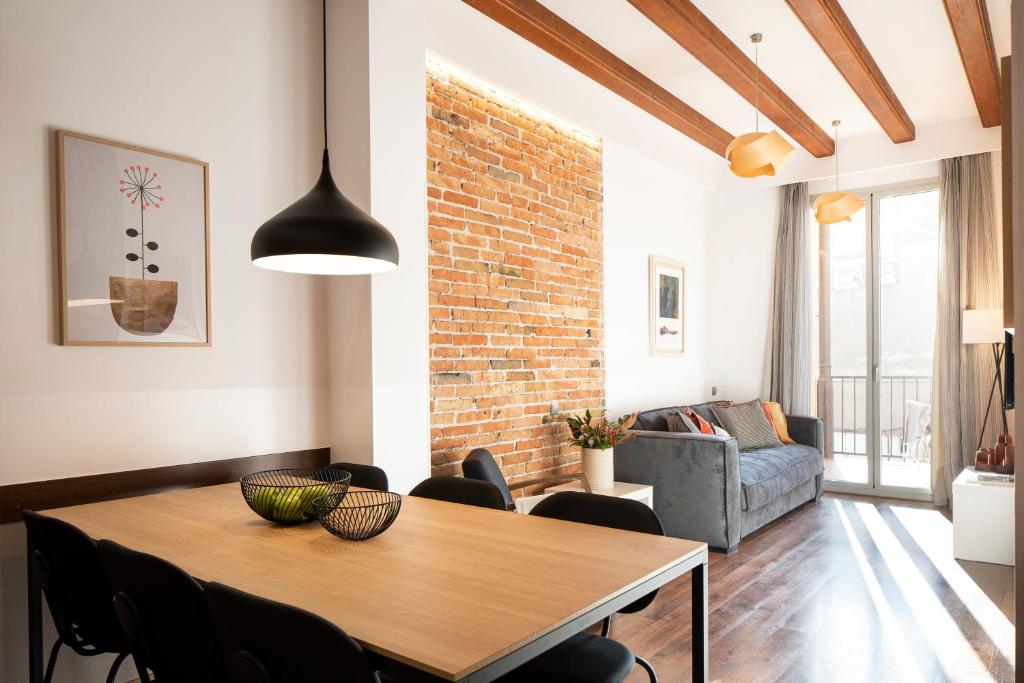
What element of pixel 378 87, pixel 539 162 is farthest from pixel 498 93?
pixel 378 87

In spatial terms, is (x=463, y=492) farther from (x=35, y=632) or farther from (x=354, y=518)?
(x=35, y=632)

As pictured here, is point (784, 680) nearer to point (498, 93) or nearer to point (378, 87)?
point (378, 87)

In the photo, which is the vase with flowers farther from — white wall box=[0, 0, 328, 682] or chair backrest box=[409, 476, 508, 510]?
chair backrest box=[409, 476, 508, 510]

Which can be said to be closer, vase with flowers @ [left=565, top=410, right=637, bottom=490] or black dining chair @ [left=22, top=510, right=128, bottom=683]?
black dining chair @ [left=22, top=510, right=128, bottom=683]

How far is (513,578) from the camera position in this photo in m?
1.54

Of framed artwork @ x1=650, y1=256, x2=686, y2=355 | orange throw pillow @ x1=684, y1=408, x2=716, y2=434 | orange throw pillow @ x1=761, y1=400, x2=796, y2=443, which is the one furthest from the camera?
orange throw pillow @ x1=761, y1=400, x2=796, y2=443

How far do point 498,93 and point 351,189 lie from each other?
1385mm

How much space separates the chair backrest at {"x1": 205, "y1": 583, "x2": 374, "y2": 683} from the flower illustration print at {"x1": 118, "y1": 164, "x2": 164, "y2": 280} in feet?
5.81

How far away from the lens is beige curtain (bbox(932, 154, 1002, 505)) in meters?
5.61

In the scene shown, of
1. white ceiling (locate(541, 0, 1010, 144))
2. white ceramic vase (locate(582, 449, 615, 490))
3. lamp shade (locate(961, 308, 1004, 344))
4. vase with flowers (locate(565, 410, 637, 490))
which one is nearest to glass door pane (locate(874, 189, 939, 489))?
lamp shade (locate(961, 308, 1004, 344))

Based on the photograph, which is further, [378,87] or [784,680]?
[378,87]

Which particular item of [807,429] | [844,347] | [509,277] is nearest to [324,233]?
[509,277]

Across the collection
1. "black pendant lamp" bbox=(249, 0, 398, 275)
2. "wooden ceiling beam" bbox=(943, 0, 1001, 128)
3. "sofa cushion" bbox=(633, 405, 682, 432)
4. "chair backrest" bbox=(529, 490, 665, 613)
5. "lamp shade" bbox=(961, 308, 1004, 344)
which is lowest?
"sofa cushion" bbox=(633, 405, 682, 432)

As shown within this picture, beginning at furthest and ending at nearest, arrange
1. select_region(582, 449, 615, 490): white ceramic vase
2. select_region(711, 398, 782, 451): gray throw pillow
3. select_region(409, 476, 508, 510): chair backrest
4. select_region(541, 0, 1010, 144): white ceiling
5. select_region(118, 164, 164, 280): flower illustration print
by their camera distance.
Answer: select_region(711, 398, 782, 451): gray throw pillow, select_region(582, 449, 615, 490): white ceramic vase, select_region(541, 0, 1010, 144): white ceiling, select_region(118, 164, 164, 280): flower illustration print, select_region(409, 476, 508, 510): chair backrest
